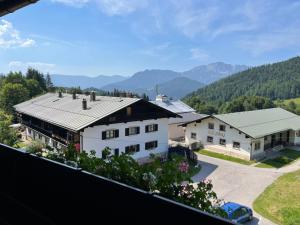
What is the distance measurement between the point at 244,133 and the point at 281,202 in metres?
11.1

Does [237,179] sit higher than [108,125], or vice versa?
[108,125]

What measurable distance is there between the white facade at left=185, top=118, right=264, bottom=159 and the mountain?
4516 inches

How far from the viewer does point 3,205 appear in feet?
11.2

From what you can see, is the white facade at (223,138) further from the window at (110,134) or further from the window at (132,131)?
the window at (110,134)

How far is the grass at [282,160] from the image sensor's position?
28528 millimetres

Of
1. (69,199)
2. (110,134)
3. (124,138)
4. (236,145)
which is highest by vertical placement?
(69,199)

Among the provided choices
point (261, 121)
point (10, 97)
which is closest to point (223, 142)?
point (261, 121)

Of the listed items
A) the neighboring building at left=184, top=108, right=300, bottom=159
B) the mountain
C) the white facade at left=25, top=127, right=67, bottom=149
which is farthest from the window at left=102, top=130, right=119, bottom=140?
the mountain

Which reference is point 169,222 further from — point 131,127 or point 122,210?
point 131,127

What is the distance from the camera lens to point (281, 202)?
64.2 feet

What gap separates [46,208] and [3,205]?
86 cm

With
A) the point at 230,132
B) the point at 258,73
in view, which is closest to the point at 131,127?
the point at 230,132

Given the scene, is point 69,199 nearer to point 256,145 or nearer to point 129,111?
point 129,111

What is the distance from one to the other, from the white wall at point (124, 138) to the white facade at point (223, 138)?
6.42 metres
